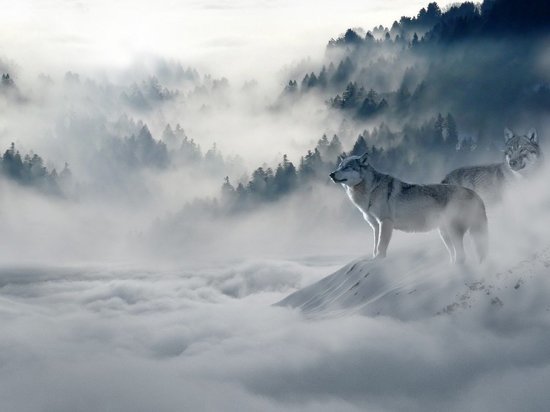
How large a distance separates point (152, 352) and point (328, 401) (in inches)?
420

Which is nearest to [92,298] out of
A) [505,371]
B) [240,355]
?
[240,355]

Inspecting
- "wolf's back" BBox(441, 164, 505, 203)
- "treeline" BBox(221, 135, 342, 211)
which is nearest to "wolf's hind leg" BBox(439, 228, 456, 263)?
"wolf's back" BBox(441, 164, 505, 203)

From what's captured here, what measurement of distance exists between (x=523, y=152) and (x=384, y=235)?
18.8ft

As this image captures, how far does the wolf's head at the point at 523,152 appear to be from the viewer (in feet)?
78.8

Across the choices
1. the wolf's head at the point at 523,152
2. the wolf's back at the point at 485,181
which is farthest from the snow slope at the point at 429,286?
the wolf's head at the point at 523,152

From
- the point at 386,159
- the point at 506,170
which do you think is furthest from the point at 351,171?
the point at 386,159

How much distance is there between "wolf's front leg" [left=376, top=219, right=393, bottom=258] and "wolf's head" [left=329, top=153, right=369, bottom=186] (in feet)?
4.54

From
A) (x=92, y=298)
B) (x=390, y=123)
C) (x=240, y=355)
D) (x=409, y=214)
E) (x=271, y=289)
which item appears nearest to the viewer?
(x=409, y=214)

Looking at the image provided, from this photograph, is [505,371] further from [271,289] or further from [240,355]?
[271,289]

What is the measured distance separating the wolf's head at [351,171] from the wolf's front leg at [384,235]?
54.5 inches

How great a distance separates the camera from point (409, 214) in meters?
21.4

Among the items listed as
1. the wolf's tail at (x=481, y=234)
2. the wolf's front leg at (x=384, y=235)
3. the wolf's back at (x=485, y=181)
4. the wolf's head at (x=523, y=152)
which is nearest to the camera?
the wolf's tail at (x=481, y=234)

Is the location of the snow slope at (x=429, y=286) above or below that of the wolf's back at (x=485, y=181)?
below

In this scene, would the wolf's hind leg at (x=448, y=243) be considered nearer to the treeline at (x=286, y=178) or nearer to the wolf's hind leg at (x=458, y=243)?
the wolf's hind leg at (x=458, y=243)
